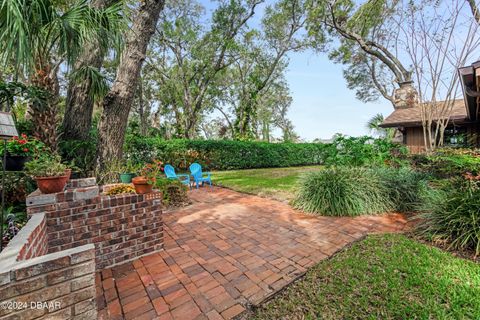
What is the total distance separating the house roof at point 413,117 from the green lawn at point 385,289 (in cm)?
763

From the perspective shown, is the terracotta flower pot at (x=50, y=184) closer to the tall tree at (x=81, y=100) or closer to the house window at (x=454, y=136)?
the tall tree at (x=81, y=100)

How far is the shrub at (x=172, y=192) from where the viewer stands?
187 inches

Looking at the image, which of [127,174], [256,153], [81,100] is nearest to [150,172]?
[127,174]

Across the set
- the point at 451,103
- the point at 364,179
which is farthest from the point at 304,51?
the point at 364,179

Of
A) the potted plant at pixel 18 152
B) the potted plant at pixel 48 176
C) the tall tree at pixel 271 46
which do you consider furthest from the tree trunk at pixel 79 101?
the tall tree at pixel 271 46

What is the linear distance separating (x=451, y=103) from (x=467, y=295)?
563 cm

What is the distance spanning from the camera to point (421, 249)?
2.64m

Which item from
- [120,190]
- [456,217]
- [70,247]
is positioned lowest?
[456,217]

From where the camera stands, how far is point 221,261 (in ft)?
8.11

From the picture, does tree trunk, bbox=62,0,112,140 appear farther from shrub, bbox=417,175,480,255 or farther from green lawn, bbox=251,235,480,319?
shrub, bbox=417,175,480,255

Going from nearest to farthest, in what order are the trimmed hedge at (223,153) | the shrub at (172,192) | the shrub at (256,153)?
the shrub at (172,192), the shrub at (256,153), the trimmed hedge at (223,153)

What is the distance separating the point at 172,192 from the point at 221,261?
2.75 meters

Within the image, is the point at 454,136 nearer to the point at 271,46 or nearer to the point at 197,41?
the point at 271,46

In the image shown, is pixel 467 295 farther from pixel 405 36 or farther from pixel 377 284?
pixel 405 36
